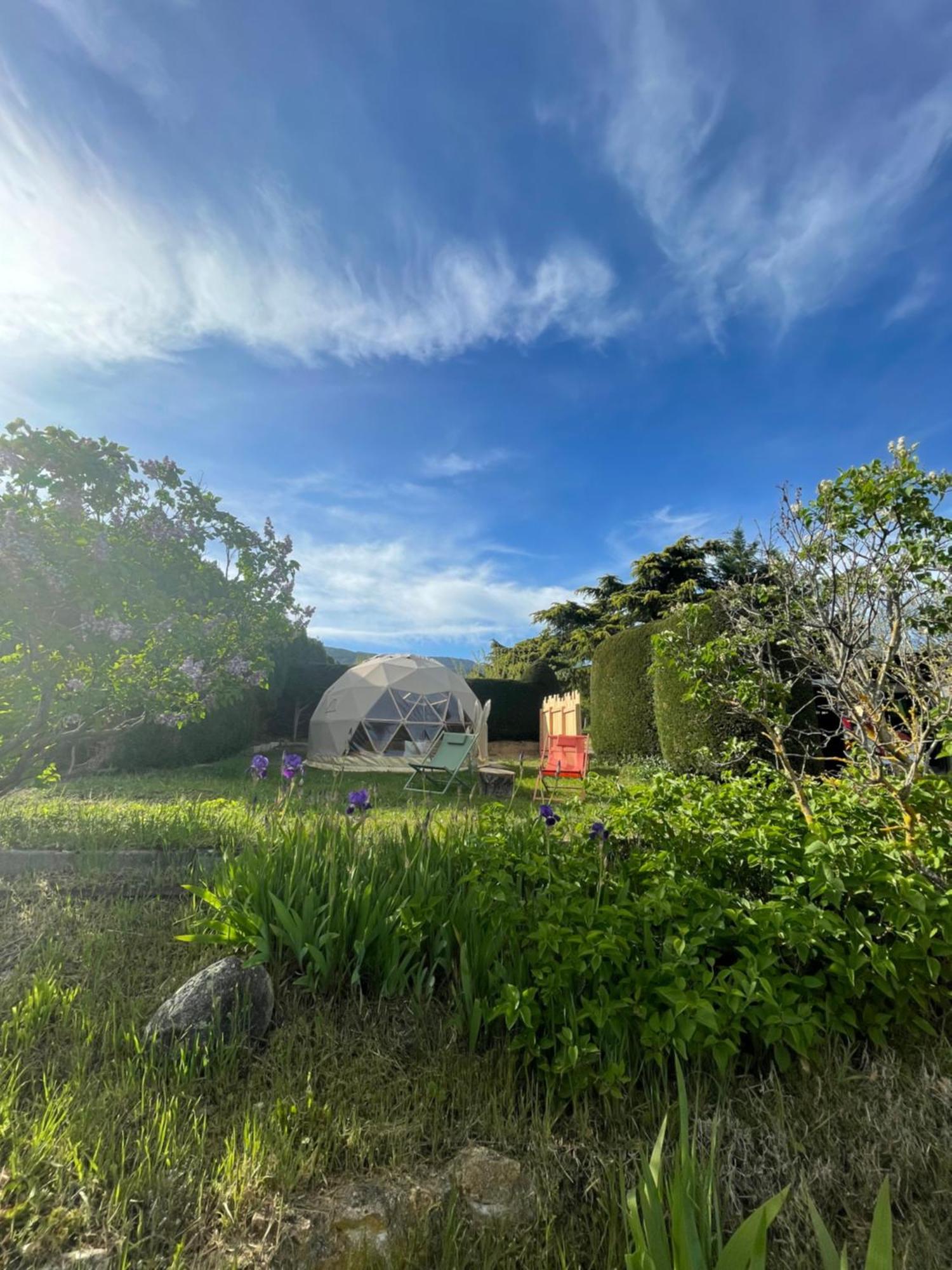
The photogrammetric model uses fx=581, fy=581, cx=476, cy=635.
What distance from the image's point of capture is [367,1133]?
184 cm

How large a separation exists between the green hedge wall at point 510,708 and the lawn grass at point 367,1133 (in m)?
18.0

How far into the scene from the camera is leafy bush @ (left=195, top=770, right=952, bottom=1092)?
1.99m

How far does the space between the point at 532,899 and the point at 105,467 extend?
4746 mm

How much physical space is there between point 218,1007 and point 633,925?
1651 millimetres

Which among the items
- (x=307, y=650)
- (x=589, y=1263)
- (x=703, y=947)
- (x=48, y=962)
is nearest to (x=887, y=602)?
(x=703, y=947)

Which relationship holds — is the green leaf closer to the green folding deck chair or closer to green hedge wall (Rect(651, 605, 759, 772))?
green hedge wall (Rect(651, 605, 759, 772))

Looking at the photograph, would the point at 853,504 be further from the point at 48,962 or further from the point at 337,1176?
the point at 48,962

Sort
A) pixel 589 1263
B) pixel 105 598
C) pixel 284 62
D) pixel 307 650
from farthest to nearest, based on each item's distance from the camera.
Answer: pixel 307 650 < pixel 105 598 < pixel 284 62 < pixel 589 1263

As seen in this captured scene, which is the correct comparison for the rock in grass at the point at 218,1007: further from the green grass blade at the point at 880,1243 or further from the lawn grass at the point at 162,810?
the green grass blade at the point at 880,1243

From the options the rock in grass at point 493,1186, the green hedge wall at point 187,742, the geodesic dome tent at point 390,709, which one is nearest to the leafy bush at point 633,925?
the rock in grass at point 493,1186

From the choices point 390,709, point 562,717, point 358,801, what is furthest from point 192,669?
point 390,709

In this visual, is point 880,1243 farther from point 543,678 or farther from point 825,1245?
point 543,678

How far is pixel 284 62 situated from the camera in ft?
12.0

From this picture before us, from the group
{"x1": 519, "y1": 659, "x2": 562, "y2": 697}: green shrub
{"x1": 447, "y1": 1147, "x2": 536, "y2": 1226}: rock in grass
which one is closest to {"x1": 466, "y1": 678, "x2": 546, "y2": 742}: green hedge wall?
{"x1": 519, "y1": 659, "x2": 562, "y2": 697}: green shrub
